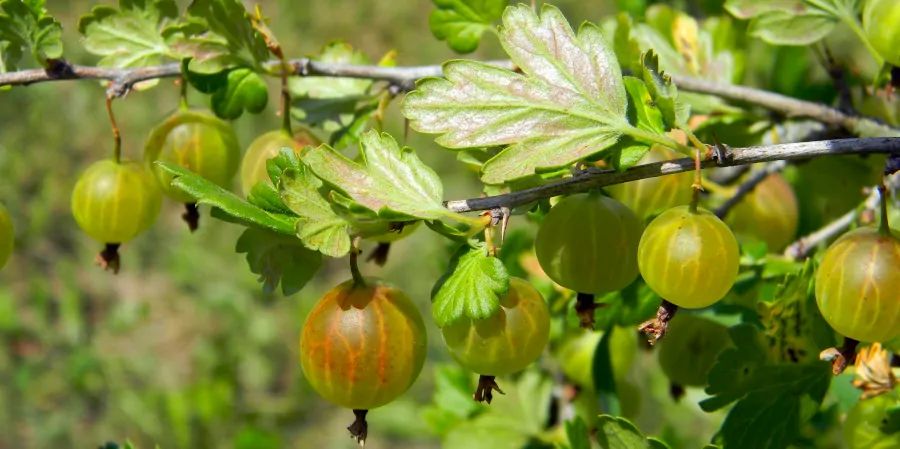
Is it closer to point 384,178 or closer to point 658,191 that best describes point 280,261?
point 384,178

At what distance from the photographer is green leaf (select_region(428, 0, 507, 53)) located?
1.43 meters

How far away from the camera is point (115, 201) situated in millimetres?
1268

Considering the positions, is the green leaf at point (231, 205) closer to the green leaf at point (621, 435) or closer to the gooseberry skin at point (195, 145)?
the gooseberry skin at point (195, 145)

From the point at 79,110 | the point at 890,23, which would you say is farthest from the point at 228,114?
the point at 79,110

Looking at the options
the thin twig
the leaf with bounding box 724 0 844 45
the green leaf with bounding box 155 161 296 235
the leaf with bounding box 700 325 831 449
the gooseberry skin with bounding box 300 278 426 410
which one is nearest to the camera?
the green leaf with bounding box 155 161 296 235

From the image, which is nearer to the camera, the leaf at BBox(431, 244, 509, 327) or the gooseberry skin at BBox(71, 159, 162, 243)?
the leaf at BBox(431, 244, 509, 327)

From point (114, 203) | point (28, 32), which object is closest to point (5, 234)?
point (114, 203)

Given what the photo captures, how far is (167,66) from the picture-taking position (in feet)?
4.17

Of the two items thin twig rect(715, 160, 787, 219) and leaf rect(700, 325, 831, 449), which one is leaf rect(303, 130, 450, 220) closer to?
leaf rect(700, 325, 831, 449)

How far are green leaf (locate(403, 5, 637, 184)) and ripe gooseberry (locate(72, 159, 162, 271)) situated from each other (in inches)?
21.8

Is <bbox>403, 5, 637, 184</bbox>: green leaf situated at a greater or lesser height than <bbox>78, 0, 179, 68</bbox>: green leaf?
lesser

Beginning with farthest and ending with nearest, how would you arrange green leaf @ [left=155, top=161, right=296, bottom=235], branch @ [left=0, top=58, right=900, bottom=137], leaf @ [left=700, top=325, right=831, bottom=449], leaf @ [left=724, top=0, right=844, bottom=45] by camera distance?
leaf @ [left=724, top=0, right=844, bottom=45] → branch @ [left=0, top=58, right=900, bottom=137] → leaf @ [left=700, top=325, right=831, bottom=449] → green leaf @ [left=155, top=161, right=296, bottom=235]

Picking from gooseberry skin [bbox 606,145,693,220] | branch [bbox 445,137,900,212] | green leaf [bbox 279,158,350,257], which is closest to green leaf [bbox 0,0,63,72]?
green leaf [bbox 279,158,350,257]

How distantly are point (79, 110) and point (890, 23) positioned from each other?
15.8ft
